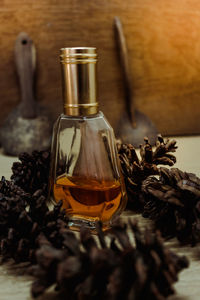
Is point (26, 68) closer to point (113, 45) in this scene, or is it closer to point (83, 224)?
point (113, 45)

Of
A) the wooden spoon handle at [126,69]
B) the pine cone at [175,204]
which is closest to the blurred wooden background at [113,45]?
the wooden spoon handle at [126,69]

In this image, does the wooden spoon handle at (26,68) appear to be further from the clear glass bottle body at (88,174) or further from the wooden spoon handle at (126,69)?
the clear glass bottle body at (88,174)

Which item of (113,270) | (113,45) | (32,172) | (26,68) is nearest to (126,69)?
(113,45)

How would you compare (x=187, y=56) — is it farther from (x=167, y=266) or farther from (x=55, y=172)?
(x=167, y=266)

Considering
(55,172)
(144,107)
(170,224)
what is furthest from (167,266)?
(144,107)

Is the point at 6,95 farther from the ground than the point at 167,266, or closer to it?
farther from the ground

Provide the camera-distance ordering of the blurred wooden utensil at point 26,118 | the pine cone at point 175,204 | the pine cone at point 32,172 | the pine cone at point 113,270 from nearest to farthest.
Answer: the pine cone at point 113,270 → the pine cone at point 175,204 → the pine cone at point 32,172 → the blurred wooden utensil at point 26,118
